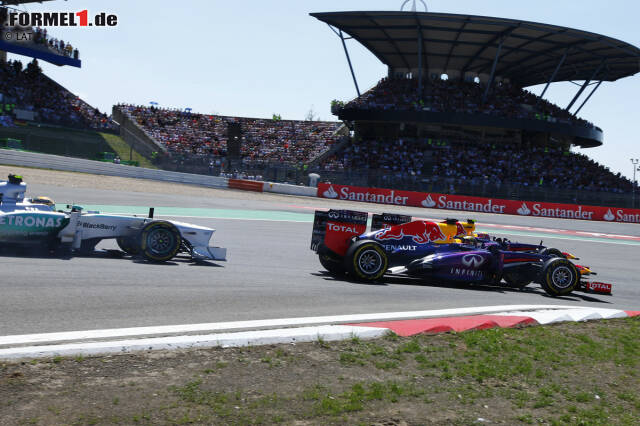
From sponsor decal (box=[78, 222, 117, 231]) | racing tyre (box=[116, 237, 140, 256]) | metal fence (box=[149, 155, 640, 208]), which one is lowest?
racing tyre (box=[116, 237, 140, 256])

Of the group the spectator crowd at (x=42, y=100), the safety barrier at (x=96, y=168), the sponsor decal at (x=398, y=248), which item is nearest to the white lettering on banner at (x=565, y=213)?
the safety barrier at (x=96, y=168)

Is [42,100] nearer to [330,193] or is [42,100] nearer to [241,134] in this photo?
[241,134]

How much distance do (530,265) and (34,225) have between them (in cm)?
791

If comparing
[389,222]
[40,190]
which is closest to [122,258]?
[389,222]

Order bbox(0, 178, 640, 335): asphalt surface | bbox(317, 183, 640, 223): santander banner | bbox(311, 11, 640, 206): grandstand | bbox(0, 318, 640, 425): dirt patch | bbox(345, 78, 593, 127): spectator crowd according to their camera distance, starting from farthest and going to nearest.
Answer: bbox(345, 78, 593, 127): spectator crowd
bbox(311, 11, 640, 206): grandstand
bbox(317, 183, 640, 223): santander banner
bbox(0, 178, 640, 335): asphalt surface
bbox(0, 318, 640, 425): dirt patch

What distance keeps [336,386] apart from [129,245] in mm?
6246

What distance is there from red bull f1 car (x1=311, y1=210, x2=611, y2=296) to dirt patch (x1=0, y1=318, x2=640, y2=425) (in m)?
3.59

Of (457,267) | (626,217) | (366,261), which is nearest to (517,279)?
(457,267)

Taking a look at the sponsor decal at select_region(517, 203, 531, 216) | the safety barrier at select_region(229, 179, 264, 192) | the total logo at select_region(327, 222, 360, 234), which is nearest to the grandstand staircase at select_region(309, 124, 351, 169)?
the safety barrier at select_region(229, 179, 264, 192)

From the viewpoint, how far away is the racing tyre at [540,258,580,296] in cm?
1003

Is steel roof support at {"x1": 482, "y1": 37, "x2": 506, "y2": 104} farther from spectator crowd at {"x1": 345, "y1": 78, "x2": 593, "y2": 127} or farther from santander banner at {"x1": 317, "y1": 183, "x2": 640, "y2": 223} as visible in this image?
santander banner at {"x1": 317, "y1": 183, "x2": 640, "y2": 223}

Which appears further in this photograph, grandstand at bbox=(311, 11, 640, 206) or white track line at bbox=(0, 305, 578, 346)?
grandstand at bbox=(311, 11, 640, 206)

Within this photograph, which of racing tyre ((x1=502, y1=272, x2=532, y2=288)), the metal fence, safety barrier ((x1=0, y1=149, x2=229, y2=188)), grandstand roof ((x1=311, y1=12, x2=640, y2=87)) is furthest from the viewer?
grandstand roof ((x1=311, y1=12, x2=640, y2=87))

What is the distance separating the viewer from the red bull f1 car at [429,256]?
31.9 feet
